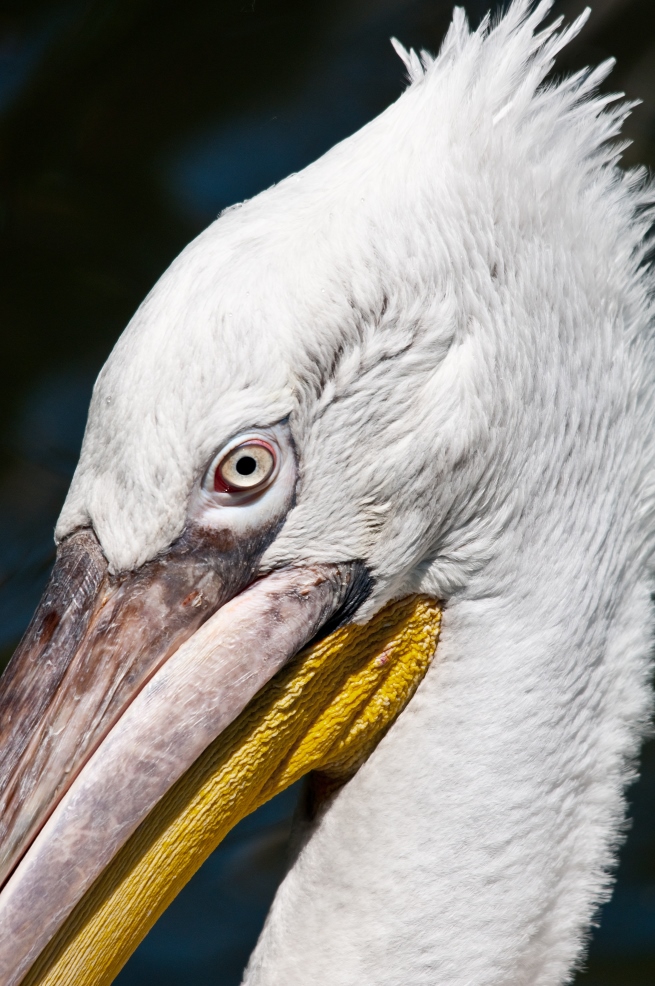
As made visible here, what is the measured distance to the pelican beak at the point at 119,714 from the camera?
177 cm

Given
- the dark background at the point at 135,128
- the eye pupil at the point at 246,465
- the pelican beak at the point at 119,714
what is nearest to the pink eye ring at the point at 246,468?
the eye pupil at the point at 246,465

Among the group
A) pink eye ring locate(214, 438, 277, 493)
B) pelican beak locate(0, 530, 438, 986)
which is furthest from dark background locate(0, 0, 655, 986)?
pink eye ring locate(214, 438, 277, 493)

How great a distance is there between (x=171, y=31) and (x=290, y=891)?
13.0 feet

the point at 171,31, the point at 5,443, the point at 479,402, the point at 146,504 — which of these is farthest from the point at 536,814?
the point at 171,31

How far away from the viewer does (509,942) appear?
2154 millimetres

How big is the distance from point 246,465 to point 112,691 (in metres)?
0.41

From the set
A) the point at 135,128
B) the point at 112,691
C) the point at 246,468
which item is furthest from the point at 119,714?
the point at 135,128

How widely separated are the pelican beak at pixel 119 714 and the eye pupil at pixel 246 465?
13cm

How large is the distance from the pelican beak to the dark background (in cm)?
277

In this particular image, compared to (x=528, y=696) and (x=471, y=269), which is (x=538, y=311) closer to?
(x=471, y=269)

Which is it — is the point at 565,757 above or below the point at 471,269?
below

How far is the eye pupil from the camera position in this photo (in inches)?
70.6

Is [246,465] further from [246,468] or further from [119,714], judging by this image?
[119,714]

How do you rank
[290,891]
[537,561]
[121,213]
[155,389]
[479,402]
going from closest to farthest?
[155,389]
[479,402]
[537,561]
[290,891]
[121,213]
